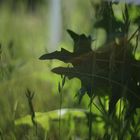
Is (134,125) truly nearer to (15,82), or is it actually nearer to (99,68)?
(99,68)

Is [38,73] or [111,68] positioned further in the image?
[38,73]

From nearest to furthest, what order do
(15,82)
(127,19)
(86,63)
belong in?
(127,19) < (86,63) < (15,82)

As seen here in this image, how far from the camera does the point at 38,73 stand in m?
1.48

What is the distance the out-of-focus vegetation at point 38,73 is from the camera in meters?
1.40

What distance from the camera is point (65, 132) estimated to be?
1449mm

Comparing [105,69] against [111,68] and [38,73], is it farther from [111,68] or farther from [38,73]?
[38,73]

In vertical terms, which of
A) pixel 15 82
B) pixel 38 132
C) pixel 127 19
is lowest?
pixel 38 132

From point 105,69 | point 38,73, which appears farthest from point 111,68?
point 38,73

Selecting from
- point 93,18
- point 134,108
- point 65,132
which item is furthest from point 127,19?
point 65,132

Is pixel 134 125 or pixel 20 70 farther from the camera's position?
pixel 20 70

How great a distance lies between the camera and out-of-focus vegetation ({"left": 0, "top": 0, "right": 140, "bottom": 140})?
4.59 ft

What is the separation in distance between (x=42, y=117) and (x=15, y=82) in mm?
147

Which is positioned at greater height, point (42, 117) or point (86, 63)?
point (86, 63)

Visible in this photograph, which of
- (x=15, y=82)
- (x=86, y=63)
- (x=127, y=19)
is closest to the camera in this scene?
(x=127, y=19)
